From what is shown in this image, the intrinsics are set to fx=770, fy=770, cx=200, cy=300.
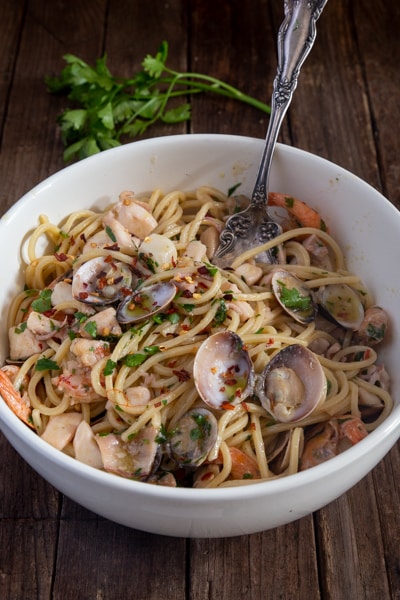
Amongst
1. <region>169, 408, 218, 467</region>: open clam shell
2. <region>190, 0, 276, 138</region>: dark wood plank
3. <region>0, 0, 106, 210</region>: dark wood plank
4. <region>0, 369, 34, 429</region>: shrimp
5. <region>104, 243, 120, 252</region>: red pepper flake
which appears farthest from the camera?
<region>190, 0, 276, 138</region>: dark wood plank

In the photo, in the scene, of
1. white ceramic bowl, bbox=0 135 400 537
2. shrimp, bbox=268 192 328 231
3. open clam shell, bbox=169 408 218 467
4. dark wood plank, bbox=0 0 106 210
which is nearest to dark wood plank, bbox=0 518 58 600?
white ceramic bowl, bbox=0 135 400 537

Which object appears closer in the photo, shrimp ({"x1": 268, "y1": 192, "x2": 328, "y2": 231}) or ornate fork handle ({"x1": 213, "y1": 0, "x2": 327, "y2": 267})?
ornate fork handle ({"x1": 213, "y1": 0, "x2": 327, "y2": 267})

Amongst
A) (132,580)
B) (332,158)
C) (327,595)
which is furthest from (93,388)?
(332,158)

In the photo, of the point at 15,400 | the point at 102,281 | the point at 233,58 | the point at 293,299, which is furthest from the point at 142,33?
the point at 15,400

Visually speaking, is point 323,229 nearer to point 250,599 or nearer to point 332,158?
point 332,158

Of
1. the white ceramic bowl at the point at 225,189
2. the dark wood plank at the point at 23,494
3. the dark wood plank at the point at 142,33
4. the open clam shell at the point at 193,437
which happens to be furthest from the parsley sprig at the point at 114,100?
the open clam shell at the point at 193,437

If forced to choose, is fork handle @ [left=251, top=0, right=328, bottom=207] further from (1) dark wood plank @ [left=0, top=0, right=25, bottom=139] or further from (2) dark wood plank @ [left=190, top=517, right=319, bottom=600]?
(1) dark wood plank @ [left=0, top=0, right=25, bottom=139]

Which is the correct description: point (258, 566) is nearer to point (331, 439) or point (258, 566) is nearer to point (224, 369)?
point (331, 439)
